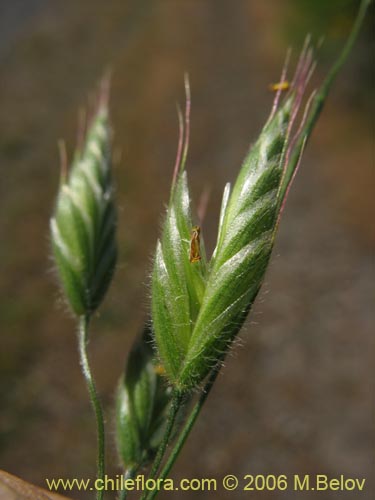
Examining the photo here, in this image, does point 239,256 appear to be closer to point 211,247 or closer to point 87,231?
point 87,231

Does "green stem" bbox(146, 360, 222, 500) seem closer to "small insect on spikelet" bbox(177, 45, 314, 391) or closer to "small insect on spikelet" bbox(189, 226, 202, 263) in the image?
"small insect on spikelet" bbox(177, 45, 314, 391)

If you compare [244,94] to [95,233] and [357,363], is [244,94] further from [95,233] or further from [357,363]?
[95,233]

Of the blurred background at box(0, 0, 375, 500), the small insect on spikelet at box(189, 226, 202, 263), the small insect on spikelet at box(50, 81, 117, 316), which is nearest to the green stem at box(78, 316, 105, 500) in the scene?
the small insect on spikelet at box(50, 81, 117, 316)

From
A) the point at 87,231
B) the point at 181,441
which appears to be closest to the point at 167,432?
the point at 181,441

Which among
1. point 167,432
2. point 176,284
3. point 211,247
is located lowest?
point 211,247

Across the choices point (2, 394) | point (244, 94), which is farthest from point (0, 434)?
point (244, 94)

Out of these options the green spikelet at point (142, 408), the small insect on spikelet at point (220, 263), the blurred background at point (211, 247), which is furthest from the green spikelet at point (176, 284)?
the blurred background at point (211, 247)
